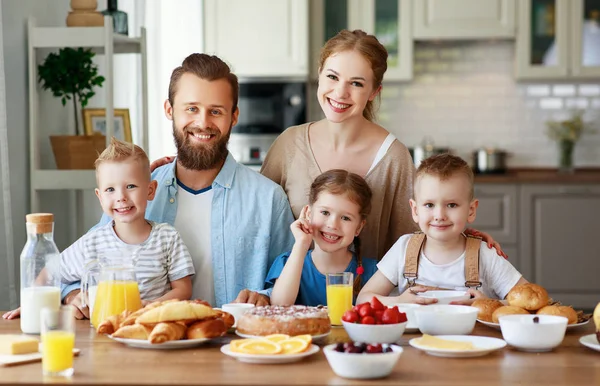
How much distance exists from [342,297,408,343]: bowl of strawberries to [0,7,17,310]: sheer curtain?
5.89 feet

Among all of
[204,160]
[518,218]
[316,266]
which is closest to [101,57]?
[204,160]

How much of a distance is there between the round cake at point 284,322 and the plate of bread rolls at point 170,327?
0.19ft

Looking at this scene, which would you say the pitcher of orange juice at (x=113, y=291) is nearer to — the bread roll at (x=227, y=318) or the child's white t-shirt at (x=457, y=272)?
the bread roll at (x=227, y=318)

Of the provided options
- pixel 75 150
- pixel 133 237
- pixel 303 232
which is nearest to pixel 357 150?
pixel 303 232

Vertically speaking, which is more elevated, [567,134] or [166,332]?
[567,134]

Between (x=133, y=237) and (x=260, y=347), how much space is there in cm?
81

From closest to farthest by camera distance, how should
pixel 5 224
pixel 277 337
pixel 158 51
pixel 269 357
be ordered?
1. pixel 269 357
2. pixel 277 337
3. pixel 5 224
4. pixel 158 51

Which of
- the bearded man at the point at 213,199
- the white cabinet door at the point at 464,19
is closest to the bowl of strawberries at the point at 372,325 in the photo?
the bearded man at the point at 213,199

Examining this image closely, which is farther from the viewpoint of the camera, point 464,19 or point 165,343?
point 464,19

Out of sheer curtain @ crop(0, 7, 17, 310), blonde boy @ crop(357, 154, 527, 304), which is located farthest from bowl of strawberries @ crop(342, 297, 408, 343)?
sheer curtain @ crop(0, 7, 17, 310)

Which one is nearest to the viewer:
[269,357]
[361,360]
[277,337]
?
[361,360]

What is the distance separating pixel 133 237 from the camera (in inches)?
91.5

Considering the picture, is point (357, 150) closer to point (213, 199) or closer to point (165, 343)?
point (213, 199)

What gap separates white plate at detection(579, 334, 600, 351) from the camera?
5.58 feet
